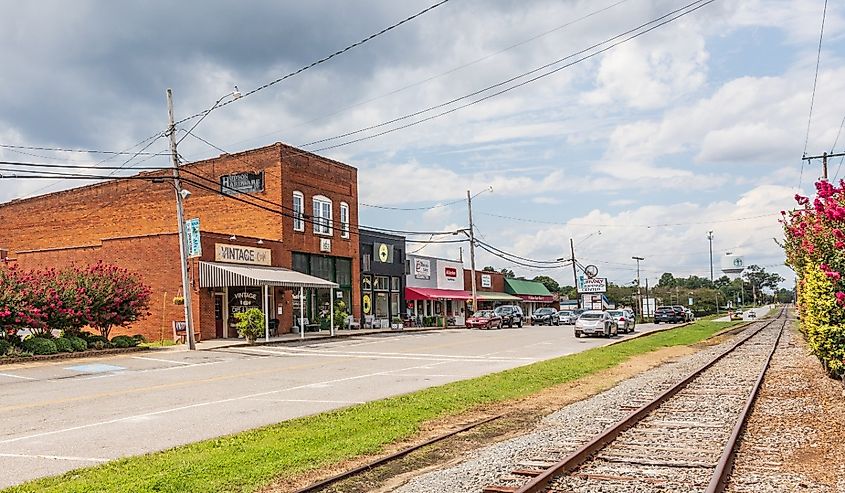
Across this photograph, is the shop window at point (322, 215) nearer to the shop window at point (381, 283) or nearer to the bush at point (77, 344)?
the shop window at point (381, 283)

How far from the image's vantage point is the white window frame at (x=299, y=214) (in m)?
42.3

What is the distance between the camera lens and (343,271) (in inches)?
1861

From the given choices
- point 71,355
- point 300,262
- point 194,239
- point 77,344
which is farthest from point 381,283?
point 71,355

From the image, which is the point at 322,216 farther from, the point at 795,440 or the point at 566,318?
the point at 795,440

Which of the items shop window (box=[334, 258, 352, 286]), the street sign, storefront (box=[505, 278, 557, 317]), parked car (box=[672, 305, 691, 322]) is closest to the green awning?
storefront (box=[505, 278, 557, 317])

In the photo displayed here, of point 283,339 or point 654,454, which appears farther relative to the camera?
point 283,339

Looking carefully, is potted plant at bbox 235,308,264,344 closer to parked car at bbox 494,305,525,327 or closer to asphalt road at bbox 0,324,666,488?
asphalt road at bbox 0,324,666,488

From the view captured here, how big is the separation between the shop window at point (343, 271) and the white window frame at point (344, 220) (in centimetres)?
158

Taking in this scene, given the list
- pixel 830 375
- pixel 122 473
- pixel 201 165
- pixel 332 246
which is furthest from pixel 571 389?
pixel 201 165

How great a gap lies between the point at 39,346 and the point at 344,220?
942 inches

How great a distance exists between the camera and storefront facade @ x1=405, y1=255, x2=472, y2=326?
5772 centimetres

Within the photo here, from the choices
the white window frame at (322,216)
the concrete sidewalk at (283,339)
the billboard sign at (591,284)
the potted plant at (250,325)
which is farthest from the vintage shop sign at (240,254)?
the billboard sign at (591,284)

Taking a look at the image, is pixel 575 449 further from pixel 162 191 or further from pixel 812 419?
pixel 162 191

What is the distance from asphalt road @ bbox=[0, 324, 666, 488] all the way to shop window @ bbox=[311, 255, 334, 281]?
12767mm
